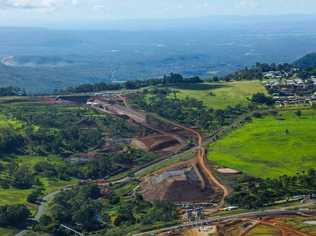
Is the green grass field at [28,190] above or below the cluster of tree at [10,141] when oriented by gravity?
below

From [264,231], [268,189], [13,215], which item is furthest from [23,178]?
[264,231]

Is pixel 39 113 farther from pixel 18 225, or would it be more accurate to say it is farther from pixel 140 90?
pixel 18 225

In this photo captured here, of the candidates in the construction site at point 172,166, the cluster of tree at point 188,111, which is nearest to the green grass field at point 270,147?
the construction site at point 172,166

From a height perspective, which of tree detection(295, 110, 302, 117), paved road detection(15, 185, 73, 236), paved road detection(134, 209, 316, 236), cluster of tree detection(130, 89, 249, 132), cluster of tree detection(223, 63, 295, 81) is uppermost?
cluster of tree detection(223, 63, 295, 81)

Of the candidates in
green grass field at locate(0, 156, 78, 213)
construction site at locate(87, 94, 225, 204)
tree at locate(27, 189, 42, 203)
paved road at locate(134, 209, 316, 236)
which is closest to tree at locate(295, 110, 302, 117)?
construction site at locate(87, 94, 225, 204)

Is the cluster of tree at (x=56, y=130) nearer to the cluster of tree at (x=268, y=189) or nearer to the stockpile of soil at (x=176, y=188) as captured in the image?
the stockpile of soil at (x=176, y=188)

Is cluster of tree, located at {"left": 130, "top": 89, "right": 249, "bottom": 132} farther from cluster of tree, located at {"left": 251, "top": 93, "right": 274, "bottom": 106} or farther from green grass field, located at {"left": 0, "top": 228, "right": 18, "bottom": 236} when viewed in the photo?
green grass field, located at {"left": 0, "top": 228, "right": 18, "bottom": 236}
